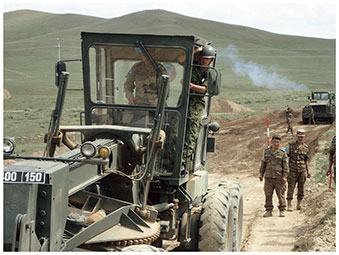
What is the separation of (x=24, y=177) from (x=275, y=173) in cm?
874

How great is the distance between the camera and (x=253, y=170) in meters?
20.5

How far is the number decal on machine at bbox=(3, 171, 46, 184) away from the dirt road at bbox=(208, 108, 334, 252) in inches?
212

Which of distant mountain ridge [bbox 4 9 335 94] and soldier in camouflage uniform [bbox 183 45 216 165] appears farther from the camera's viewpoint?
distant mountain ridge [bbox 4 9 335 94]

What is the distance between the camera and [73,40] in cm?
12406

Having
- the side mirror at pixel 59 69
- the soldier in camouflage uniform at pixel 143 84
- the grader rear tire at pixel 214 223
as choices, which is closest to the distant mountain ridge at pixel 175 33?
the soldier in camouflage uniform at pixel 143 84

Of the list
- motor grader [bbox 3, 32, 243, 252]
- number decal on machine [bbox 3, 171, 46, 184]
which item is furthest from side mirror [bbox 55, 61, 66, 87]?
number decal on machine [bbox 3, 171, 46, 184]

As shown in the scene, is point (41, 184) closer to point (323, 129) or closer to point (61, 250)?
point (61, 250)

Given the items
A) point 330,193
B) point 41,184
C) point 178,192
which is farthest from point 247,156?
point 41,184

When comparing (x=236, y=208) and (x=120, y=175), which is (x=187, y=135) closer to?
(x=236, y=208)

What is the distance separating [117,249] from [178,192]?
2250 millimetres

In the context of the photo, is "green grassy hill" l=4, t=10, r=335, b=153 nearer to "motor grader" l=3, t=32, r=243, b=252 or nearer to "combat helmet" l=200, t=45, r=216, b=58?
"motor grader" l=3, t=32, r=243, b=252

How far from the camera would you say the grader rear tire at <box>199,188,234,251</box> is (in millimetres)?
8312

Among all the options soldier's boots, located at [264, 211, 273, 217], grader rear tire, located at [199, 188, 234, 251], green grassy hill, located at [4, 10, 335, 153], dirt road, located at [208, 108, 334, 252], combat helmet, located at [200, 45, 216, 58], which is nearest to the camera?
grader rear tire, located at [199, 188, 234, 251]

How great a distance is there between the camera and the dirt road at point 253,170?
37.0 feet
